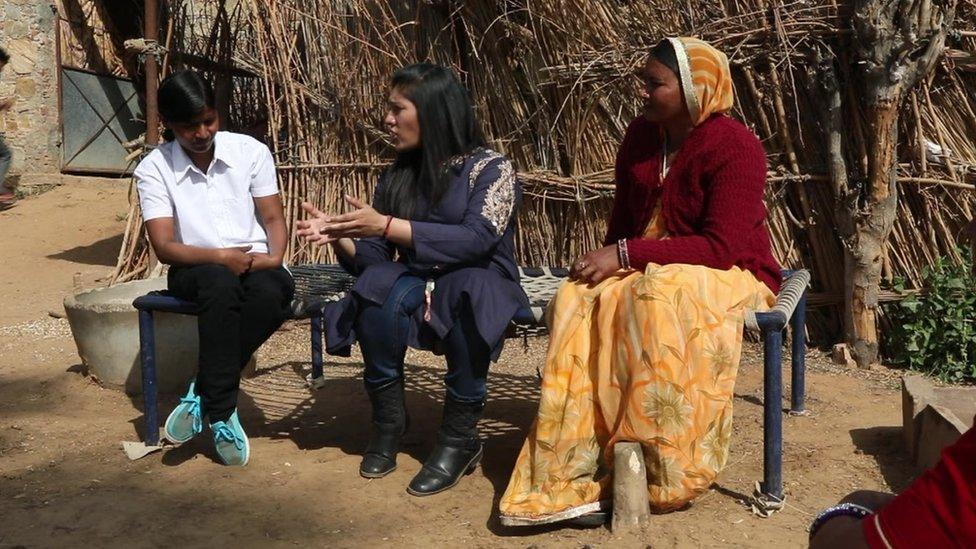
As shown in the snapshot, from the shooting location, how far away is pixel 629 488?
2.89 meters

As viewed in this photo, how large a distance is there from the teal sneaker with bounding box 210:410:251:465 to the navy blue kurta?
471mm

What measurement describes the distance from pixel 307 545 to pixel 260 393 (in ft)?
6.03

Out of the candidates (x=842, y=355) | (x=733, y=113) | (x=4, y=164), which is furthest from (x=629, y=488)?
(x=4, y=164)

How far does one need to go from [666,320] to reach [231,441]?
167 cm

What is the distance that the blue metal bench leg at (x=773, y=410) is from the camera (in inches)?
119

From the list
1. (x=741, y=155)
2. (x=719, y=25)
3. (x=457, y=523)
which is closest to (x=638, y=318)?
(x=741, y=155)

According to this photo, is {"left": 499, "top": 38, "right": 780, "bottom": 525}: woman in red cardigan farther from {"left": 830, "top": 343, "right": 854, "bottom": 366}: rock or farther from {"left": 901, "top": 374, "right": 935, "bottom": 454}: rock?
{"left": 830, "top": 343, "right": 854, "bottom": 366}: rock

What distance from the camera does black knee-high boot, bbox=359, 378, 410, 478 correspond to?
344 cm

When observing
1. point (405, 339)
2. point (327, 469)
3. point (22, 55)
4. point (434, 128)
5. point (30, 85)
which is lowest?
point (327, 469)

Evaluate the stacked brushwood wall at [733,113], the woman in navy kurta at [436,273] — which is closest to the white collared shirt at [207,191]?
the woman in navy kurta at [436,273]

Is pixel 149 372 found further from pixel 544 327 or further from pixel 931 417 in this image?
pixel 931 417

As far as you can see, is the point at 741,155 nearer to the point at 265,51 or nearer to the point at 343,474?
the point at 343,474

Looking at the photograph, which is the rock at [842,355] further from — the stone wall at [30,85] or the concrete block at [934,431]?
the stone wall at [30,85]

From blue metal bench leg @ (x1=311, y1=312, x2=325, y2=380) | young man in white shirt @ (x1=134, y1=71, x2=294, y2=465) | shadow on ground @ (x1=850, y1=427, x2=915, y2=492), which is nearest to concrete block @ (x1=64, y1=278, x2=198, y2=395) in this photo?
blue metal bench leg @ (x1=311, y1=312, x2=325, y2=380)
